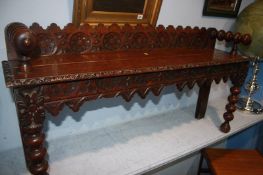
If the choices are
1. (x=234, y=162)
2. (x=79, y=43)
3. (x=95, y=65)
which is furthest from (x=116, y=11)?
(x=234, y=162)

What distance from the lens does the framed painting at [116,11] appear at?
38.6 inches

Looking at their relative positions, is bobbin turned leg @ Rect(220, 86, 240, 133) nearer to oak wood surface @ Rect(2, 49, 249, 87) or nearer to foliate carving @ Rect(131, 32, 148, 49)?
oak wood surface @ Rect(2, 49, 249, 87)

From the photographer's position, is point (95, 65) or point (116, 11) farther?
point (116, 11)

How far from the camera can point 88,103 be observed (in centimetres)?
121

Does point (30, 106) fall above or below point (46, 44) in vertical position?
below

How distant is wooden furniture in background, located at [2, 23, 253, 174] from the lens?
0.71m

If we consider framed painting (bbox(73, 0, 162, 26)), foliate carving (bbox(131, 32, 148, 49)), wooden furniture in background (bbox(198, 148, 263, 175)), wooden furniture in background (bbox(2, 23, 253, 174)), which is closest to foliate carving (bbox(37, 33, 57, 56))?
wooden furniture in background (bbox(2, 23, 253, 174))

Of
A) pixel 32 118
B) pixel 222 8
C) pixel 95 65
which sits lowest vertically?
pixel 32 118

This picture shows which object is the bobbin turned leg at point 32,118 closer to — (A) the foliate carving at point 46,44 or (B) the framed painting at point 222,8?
(A) the foliate carving at point 46,44

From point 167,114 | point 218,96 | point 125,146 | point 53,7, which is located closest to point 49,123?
point 125,146

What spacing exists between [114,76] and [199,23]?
926mm

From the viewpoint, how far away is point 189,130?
56.9 inches

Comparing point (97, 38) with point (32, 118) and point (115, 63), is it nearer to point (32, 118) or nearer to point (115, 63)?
point (115, 63)

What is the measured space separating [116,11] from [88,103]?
482mm
